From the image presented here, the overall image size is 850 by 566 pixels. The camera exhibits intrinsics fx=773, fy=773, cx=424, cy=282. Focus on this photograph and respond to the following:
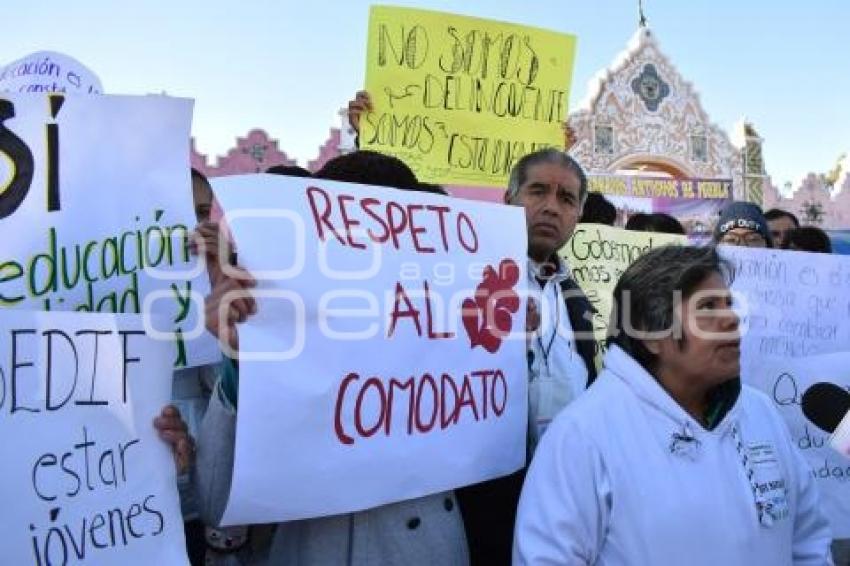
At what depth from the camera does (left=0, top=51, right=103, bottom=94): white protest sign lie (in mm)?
3242

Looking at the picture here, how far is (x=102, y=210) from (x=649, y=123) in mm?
16564

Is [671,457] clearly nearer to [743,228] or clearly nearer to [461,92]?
[461,92]

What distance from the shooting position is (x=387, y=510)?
1.82 m

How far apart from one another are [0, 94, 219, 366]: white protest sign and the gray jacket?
0.23m

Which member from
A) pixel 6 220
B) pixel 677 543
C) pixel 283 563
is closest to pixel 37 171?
pixel 6 220

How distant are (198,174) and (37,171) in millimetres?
892

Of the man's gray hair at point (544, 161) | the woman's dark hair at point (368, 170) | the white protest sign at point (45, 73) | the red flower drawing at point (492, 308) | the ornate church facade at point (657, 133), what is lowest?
the red flower drawing at point (492, 308)

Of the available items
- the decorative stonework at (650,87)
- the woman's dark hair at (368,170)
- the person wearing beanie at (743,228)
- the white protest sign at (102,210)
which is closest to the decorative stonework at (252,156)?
the decorative stonework at (650,87)

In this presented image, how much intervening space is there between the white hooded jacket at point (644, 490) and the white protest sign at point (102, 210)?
855 mm

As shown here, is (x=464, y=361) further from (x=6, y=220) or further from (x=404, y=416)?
(x=6, y=220)

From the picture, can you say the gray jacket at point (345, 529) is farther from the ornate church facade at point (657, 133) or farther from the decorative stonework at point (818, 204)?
the decorative stonework at point (818, 204)

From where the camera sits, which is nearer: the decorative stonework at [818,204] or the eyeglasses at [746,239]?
the eyeglasses at [746,239]

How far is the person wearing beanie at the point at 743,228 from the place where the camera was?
3.57m

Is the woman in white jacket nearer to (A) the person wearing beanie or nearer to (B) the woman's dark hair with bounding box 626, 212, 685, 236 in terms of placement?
(A) the person wearing beanie
